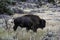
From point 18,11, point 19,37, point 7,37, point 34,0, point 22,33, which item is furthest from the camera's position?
point 34,0

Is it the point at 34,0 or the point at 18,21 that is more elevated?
the point at 18,21

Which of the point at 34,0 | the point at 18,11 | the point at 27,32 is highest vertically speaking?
the point at 27,32

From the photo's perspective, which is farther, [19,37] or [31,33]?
[31,33]

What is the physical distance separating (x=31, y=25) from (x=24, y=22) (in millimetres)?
368

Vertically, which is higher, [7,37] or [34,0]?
[7,37]

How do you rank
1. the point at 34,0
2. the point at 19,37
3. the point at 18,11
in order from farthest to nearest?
1. the point at 34,0
2. the point at 18,11
3. the point at 19,37

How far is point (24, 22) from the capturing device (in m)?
12.7

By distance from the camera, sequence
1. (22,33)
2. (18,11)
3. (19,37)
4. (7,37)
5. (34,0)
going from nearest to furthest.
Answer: (7,37), (19,37), (22,33), (18,11), (34,0)

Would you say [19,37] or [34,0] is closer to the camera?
[19,37]

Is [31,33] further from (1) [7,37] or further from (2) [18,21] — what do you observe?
(1) [7,37]

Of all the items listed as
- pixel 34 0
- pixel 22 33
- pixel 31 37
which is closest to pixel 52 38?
pixel 31 37

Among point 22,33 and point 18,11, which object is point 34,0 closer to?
point 18,11

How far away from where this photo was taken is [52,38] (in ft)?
35.8

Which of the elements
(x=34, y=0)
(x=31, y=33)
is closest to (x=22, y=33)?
(x=31, y=33)
